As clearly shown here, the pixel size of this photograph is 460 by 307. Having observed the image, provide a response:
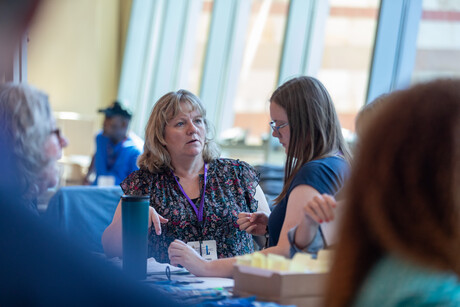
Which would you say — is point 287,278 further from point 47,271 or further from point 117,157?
point 117,157

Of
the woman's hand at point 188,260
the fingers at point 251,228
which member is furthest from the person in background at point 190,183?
the woman's hand at point 188,260

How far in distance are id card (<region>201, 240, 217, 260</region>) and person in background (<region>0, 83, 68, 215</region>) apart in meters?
0.72

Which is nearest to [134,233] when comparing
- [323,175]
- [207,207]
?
[323,175]

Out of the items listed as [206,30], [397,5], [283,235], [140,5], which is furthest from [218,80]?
[283,235]

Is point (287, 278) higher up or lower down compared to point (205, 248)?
higher up

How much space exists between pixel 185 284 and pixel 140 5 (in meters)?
9.20

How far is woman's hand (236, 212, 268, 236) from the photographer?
221 cm

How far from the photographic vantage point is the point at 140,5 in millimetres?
10289

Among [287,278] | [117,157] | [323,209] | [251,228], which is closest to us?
[287,278]

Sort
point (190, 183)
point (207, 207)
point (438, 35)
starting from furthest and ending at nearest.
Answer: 1. point (438, 35)
2. point (190, 183)
3. point (207, 207)

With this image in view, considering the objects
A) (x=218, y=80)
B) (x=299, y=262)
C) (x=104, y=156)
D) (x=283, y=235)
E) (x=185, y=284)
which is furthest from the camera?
(x=218, y=80)

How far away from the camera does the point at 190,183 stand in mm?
2637

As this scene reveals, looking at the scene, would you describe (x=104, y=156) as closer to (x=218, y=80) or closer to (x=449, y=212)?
(x=218, y=80)

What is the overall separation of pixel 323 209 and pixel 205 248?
3.02ft
